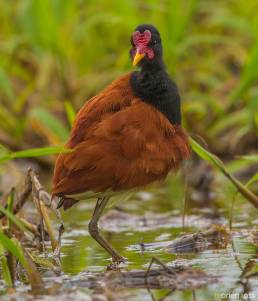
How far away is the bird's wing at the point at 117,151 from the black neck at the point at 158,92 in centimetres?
7

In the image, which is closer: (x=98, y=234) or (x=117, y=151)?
(x=117, y=151)

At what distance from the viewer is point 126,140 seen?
4.51 m

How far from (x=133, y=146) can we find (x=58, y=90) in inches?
151

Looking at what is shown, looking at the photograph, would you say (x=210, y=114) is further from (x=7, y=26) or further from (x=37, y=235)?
(x=37, y=235)

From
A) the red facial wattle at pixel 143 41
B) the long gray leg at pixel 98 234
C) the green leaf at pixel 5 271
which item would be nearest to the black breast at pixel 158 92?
the red facial wattle at pixel 143 41

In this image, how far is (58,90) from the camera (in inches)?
325

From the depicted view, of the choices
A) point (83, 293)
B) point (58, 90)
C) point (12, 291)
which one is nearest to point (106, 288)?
point (83, 293)

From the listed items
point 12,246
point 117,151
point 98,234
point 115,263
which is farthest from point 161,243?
point 12,246

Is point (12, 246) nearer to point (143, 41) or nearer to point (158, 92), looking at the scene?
point (158, 92)

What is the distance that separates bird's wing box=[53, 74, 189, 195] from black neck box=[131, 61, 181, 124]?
2.8 inches

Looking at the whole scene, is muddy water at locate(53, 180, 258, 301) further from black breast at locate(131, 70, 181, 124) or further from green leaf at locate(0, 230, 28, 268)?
black breast at locate(131, 70, 181, 124)

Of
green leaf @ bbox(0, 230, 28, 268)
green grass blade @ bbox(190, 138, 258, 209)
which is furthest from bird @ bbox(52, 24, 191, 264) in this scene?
green leaf @ bbox(0, 230, 28, 268)

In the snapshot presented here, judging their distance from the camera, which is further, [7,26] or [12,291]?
[7,26]

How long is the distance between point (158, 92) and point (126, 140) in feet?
1.30
